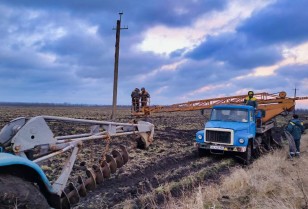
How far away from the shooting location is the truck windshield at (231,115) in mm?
16641

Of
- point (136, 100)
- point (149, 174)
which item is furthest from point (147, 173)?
point (136, 100)

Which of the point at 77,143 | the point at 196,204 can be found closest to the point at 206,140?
the point at 196,204

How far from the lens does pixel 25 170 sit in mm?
4902

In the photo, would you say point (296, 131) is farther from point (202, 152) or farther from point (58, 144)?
point (58, 144)

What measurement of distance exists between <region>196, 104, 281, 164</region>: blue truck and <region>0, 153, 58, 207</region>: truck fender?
36.7 ft

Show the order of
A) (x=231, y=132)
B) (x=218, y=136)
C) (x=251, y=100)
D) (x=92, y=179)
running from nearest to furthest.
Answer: (x=92, y=179) → (x=231, y=132) → (x=218, y=136) → (x=251, y=100)

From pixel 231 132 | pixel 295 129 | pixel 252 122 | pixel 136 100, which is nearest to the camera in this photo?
pixel 231 132

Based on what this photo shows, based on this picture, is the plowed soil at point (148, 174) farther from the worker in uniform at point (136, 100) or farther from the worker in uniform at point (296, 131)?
the worker in uniform at point (296, 131)

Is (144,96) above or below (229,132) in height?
above

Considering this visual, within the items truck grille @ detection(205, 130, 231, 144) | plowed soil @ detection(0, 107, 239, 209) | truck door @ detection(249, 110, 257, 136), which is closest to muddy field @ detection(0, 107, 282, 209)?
plowed soil @ detection(0, 107, 239, 209)

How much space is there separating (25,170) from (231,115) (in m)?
12.9

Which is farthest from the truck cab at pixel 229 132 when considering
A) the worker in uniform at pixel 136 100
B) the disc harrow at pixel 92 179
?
the disc harrow at pixel 92 179

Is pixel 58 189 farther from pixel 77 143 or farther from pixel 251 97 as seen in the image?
pixel 251 97

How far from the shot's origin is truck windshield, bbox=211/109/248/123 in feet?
54.6
